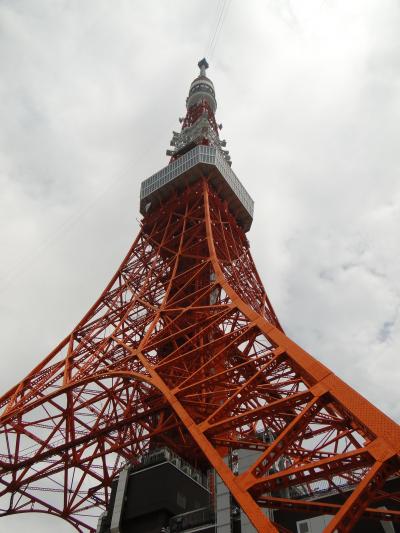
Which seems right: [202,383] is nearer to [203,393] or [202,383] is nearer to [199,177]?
[203,393]

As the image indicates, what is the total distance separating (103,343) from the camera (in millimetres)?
17531

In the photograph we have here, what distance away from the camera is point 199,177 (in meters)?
25.3

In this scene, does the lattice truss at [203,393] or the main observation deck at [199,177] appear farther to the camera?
the main observation deck at [199,177]

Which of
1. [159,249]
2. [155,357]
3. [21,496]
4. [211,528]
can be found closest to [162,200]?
[159,249]

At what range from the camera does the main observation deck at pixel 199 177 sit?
82.5 ft

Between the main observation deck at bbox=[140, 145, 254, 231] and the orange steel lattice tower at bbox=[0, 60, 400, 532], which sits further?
the main observation deck at bbox=[140, 145, 254, 231]

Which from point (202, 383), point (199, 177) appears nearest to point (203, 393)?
point (202, 383)

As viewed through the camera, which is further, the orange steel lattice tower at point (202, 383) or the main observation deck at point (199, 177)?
the main observation deck at point (199, 177)

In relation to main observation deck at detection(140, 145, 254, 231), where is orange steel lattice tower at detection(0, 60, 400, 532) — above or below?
below

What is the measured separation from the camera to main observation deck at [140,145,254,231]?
82.5 ft

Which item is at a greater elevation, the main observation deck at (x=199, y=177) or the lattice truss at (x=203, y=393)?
the main observation deck at (x=199, y=177)

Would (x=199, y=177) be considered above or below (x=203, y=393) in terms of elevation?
above

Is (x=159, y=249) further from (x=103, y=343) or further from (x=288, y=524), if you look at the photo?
(x=288, y=524)

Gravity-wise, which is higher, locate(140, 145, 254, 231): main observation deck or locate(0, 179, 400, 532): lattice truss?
locate(140, 145, 254, 231): main observation deck
